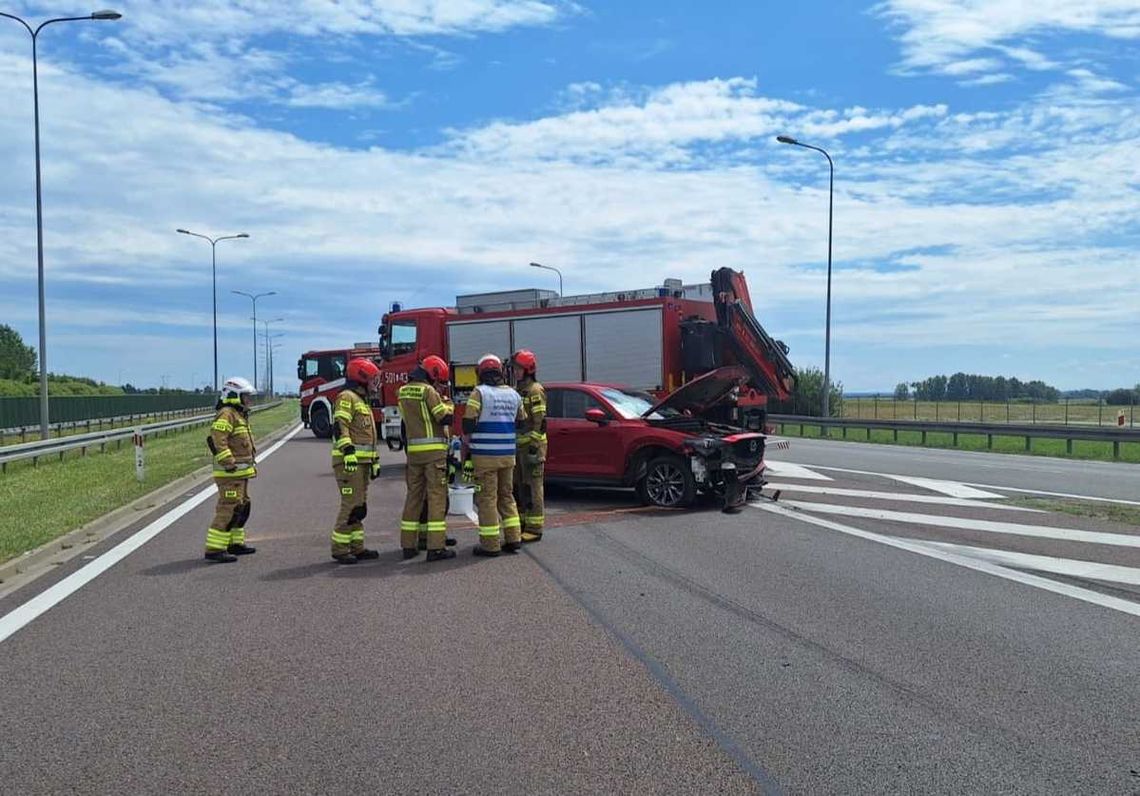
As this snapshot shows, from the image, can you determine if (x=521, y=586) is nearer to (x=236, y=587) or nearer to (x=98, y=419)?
(x=236, y=587)

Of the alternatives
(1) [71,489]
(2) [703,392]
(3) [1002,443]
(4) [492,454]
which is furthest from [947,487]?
(3) [1002,443]

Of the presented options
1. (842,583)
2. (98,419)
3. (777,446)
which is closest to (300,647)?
(842,583)

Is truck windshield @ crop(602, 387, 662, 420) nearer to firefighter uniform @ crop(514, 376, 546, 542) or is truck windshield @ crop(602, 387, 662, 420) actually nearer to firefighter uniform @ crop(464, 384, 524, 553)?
firefighter uniform @ crop(514, 376, 546, 542)

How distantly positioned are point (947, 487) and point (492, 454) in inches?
341

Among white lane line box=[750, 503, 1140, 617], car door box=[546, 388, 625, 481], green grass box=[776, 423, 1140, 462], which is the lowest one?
green grass box=[776, 423, 1140, 462]

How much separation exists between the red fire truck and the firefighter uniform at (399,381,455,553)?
6455mm

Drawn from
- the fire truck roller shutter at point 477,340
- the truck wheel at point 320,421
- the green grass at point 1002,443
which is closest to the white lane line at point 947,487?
the fire truck roller shutter at point 477,340

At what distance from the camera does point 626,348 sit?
17.9m

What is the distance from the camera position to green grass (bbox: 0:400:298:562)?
10.5 metres

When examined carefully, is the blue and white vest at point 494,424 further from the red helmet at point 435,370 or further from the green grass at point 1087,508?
the green grass at point 1087,508

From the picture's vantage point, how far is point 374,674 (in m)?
5.36

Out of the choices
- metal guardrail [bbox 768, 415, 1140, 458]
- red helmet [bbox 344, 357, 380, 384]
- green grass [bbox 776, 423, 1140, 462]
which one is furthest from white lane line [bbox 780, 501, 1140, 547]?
green grass [bbox 776, 423, 1140, 462]

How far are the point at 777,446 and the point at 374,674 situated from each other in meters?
9.56

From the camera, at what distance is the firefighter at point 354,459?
872cm
